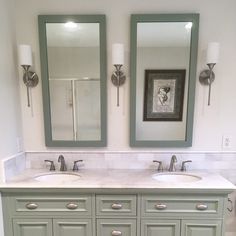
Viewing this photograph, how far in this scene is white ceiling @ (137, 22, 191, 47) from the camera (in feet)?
6.09

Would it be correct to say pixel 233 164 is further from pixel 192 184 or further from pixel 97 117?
pixel 97 117

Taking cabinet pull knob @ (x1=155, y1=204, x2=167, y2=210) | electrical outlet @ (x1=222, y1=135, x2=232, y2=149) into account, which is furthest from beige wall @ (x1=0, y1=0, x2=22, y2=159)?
electrical outlet @ (x1=222, y1=135, x2=232, y2=149)

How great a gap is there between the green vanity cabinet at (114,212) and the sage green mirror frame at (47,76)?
1.70 feet

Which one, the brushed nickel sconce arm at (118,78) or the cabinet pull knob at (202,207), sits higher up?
the brushed nickel sconce arm at (118,78)

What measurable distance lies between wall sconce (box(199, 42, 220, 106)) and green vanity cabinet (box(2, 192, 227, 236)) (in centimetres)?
94

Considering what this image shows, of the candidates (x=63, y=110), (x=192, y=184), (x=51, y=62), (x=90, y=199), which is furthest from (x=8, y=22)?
(x=192, y=184)

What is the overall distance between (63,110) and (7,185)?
0.78m

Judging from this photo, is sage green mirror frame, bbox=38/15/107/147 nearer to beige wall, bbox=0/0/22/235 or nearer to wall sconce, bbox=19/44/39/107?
wall sconce, bbox=19/44/39/107

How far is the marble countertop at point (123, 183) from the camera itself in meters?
1.53

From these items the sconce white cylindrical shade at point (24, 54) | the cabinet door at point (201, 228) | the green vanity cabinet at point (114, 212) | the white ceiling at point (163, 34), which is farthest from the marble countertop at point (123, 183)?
the white ceiling at point (163, 34)

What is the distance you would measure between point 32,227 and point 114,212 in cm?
65

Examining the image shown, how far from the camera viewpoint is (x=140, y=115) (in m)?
A: 1.96

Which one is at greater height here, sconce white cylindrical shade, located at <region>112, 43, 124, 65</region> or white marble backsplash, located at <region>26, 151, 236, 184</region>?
sconce white cylindrical shade, located at <region>112, 43, 124, 65</region>

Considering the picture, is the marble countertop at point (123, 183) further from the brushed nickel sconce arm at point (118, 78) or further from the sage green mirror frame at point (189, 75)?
the brushed nickel sconce arm at point (118, 78)
